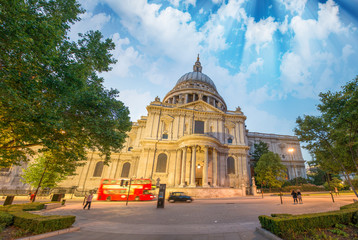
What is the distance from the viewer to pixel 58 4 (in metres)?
11.4

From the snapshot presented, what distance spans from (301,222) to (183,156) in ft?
84.9

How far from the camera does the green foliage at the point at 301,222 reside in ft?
20.9

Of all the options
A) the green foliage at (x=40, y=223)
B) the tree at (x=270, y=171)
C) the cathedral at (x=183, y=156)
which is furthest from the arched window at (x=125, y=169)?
the green foliage at (x=40, y=223)

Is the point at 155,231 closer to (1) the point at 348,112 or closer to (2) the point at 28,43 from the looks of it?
(2) the point at 28,43

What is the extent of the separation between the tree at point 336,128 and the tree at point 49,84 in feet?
63.6

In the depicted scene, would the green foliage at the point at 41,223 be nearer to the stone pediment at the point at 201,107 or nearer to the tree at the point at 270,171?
the tree at the point at 270,171

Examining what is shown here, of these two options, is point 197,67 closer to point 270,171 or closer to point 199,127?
point 199,127

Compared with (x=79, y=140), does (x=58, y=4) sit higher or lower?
higher

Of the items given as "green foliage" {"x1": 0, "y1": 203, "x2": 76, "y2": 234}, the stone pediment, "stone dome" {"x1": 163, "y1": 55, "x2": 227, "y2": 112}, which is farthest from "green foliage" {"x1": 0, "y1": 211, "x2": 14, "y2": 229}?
"stone dome" {"x1": 163, "y1": 55, "x2": 227, "y2": 112}

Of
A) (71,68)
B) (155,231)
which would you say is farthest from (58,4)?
(155,231)

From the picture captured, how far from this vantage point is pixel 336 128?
49.5 ft

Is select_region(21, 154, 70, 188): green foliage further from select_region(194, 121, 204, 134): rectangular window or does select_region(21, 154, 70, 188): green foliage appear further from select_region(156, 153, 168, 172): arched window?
select_region(194, 121, 204, 134): rectangular window

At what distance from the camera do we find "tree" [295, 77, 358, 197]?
43.9ft

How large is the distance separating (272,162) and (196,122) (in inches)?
763
